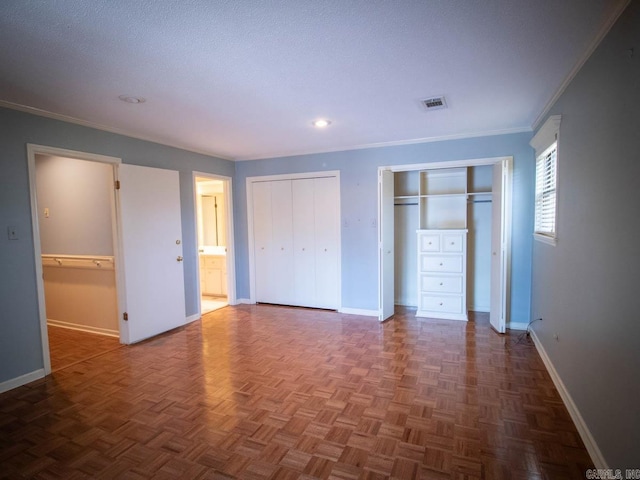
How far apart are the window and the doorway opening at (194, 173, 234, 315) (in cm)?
431

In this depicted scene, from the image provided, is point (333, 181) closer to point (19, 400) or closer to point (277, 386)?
point (277, 386)

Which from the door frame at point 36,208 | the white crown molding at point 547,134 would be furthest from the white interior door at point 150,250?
the white crown molding at point 547,134

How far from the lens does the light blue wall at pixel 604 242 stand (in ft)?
4.84

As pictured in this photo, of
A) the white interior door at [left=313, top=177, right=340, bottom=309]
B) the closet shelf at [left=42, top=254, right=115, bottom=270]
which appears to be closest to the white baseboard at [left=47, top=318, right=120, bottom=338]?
the closet shelf at [left=42, top=254, right=115, bottom=270]

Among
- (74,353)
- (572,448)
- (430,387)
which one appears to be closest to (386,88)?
(430,387)

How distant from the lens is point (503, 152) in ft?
13.1

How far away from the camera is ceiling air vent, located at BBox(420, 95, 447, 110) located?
9.44 feet

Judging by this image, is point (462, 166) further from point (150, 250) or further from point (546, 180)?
point (150, 250)

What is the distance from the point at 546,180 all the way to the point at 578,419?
7.33 feet

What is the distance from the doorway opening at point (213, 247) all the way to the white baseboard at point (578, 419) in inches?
174

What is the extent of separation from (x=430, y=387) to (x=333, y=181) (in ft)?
10.1

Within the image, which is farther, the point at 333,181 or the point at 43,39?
the point at 333,181

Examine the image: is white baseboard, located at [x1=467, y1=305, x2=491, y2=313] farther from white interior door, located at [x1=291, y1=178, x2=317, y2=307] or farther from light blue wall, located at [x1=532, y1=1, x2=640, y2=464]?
white interior door, located at [x1=291, y1=178, x2=317, y2=307]

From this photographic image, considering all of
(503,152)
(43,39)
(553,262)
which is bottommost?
(553,262)
